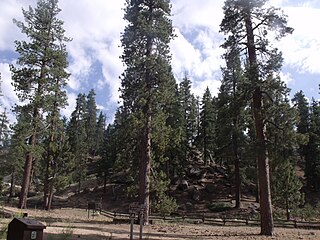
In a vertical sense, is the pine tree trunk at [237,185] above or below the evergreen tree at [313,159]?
below

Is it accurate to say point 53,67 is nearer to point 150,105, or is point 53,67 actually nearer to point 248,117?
point 150,105

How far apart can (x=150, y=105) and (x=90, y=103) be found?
7813 centimetres

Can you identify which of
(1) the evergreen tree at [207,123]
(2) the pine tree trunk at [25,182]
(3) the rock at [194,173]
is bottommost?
(2) the pine tree trunk at [25,182]

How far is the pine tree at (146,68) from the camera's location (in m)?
21.1

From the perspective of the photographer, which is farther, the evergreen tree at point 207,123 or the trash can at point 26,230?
the evergreen tree at point 207,123

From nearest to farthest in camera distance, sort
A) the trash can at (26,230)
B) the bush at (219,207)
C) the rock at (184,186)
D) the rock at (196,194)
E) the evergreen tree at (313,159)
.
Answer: the trash can at (26,230), the bush at (219,207), the rock at (196,194), the rock at (184,186), the evergreen tree at (313,159)

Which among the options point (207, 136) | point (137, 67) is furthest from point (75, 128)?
point (137, 67)

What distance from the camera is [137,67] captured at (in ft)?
72.3

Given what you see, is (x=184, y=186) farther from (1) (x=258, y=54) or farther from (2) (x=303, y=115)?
(1) (x=258, y=54)

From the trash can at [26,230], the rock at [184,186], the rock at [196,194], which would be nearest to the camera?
the trash can at [26,230]

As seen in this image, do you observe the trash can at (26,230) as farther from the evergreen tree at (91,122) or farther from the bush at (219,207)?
the evergreen tree at (91,122)

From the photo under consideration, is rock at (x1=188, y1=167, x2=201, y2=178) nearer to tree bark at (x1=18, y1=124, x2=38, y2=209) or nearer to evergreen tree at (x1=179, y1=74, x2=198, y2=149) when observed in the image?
evergreen tree at (x1=179, y1=74, x2=198, y2=149)

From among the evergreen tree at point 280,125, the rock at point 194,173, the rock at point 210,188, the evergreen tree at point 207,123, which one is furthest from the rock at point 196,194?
the evergreen tree at point 280,125

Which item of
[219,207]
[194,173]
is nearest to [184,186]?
[194,173]
